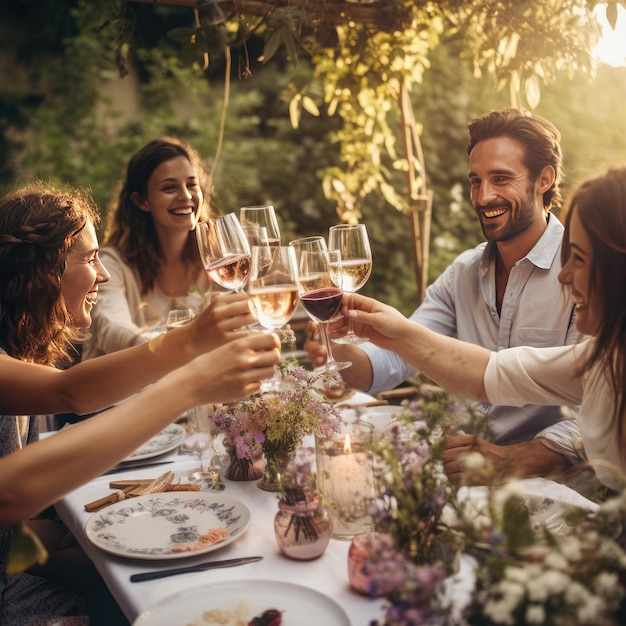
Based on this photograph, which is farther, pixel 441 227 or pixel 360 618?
pixel 441 227

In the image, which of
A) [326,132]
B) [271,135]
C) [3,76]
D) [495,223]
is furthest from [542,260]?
[3,76]

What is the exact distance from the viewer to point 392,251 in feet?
→ 19.7

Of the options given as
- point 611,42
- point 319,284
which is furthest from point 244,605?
point 611,42

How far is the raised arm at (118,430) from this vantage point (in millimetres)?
1217

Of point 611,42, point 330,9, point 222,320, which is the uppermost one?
point 330,9

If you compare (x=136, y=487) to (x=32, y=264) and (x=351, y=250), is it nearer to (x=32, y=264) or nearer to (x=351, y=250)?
(x=32, y=264)

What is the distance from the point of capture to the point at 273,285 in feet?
4.68

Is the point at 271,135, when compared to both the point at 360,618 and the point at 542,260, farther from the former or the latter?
the point at 360,618

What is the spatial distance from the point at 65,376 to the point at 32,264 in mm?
362

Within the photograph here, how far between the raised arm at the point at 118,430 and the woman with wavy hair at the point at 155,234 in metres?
1.97

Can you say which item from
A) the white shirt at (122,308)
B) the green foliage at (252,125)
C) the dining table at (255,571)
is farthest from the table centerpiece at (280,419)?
the green foliage at (252,125)

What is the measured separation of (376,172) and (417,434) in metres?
2.70

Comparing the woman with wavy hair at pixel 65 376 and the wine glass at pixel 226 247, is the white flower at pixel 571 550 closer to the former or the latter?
the woman with wavy hair at pixel 65 376

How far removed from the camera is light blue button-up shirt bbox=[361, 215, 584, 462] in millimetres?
2342
